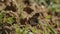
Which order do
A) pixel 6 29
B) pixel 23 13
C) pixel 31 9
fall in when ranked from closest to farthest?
pixel 6 29 → pixel 23 13 → pixel 31 9

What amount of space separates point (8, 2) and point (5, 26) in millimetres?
625

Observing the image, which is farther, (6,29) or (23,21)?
(23,21)

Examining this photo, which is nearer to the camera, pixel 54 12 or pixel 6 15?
pixel 6 15

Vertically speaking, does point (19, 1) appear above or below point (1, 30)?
above

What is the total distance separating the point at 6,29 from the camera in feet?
9.54

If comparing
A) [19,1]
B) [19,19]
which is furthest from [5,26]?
[19,1]

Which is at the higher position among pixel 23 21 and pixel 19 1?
pixel 19 1

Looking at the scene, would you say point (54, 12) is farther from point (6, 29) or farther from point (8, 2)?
point (6, 29)

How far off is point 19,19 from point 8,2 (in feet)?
1.37

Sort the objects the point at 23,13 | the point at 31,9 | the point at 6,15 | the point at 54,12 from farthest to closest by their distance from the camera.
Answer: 1. the point at 54,12
2. the point at 31,9
3. the point at 23,13
4. the point at 6,15

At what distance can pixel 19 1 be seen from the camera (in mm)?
3734

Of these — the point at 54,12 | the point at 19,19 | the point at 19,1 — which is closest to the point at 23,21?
the point at 19,19

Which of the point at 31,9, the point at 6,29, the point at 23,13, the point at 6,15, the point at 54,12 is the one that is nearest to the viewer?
the point at 6,29

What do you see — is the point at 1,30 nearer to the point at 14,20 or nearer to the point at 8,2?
the point at 14,20
